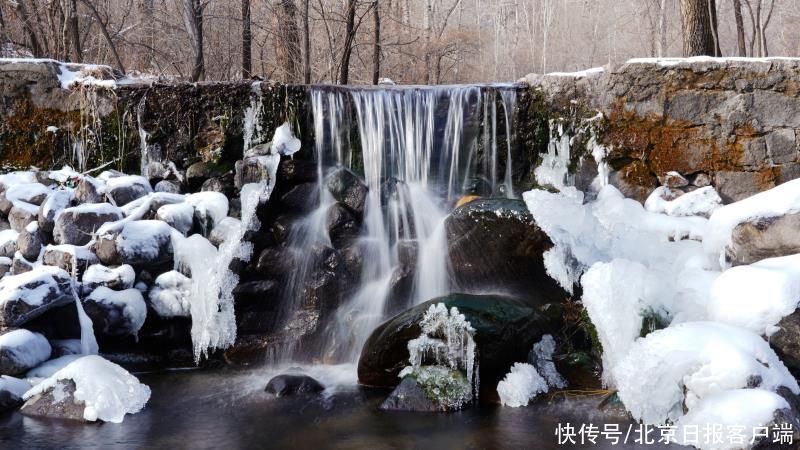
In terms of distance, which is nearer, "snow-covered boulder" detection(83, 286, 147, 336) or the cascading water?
"snow-covered boulder" detection(83, 286, 147, 336)

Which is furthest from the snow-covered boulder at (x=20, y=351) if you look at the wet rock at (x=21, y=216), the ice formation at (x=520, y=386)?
the ice formation at (x=520, y=386)

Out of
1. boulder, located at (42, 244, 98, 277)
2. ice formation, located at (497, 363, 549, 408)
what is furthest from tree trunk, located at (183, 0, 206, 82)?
ice formation, located at (497, 363, 549, 408)

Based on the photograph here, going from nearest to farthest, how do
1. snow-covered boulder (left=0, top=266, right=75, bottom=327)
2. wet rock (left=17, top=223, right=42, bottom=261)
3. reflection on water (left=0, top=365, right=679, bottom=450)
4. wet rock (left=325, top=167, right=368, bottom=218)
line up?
reflection on water (left=0, top=365, right=679, bottom=450) < snow-covered boulder (left=0, top=266, right=75, bottom=327) < wet rock (left=17, top=223, right=42, bottom=261) < wet rock (left=325, top=167, right=368, bottom=218)

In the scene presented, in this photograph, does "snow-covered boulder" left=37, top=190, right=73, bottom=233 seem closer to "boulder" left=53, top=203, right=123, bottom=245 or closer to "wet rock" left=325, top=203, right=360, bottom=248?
"boulder" left=53, top=203, right=123, bottom=245

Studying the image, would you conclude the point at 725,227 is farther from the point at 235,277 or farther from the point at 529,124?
the point at 235,277

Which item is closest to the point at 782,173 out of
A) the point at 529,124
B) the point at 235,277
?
the point at 529,124

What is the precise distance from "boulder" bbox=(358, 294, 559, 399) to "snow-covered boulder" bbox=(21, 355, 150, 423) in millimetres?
1909

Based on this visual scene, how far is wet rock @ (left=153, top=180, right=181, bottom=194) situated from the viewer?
26.4ft

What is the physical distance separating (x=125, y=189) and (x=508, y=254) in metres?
4.18

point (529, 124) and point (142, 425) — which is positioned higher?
point (529, 124)

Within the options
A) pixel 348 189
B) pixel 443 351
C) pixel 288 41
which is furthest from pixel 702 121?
pixel 288 41

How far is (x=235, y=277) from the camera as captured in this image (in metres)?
7.25

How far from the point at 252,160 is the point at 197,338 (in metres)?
2.15

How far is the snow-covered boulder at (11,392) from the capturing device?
18.1 feet
